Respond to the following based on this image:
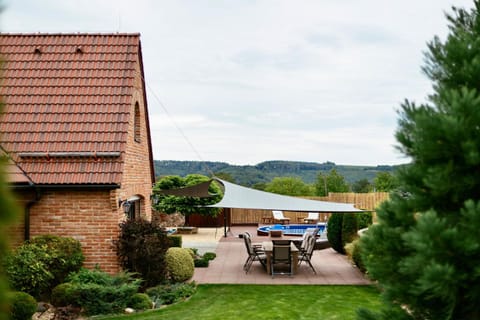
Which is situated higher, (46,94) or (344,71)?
(344,71)

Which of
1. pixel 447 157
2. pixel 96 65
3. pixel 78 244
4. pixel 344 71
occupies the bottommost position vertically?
pixel 78 244

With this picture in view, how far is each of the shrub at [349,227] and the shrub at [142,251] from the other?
22.4 feet

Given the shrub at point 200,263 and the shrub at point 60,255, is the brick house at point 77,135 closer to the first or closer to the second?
the shrub at point 60,255

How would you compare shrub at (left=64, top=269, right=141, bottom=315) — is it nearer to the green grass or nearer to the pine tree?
the green grass

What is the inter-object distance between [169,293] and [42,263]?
2589 mm

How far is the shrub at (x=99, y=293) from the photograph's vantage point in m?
8.65

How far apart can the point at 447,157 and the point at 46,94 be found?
10.5 m

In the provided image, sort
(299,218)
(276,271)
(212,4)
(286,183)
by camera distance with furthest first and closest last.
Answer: (286,183), (299,218), (212,4), (276,271)

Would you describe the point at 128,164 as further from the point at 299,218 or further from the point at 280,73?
the point at 299,218

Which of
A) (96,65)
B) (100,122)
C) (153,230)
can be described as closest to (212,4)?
(96,65)

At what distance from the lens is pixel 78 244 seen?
963cm

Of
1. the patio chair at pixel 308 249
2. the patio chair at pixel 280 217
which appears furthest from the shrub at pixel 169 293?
the patio chair at pixel 280 217

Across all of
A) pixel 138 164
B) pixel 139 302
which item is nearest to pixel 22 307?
pixel 139 302

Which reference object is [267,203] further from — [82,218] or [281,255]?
[82,218]
